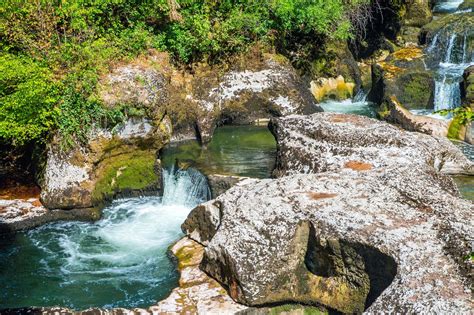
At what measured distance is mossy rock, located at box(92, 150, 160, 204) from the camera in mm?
12539

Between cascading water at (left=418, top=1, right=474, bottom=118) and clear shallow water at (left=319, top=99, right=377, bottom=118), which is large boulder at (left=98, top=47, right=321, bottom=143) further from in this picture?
cascading water at (left=418, top=1, right=474, bottom=118)

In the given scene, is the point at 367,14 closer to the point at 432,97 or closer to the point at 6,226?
the point at 432,97

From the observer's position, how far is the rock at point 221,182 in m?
11.7

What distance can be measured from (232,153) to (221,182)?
225cm

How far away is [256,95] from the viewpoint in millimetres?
16312

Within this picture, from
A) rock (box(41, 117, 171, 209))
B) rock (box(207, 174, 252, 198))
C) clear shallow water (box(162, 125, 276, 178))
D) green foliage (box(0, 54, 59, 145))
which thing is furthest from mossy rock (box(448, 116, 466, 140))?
green foliage (box(0, 54, 59, 145))

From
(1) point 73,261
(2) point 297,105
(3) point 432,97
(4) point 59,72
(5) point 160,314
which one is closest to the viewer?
(5) point 160,314

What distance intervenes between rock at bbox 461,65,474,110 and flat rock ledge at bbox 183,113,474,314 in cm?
782

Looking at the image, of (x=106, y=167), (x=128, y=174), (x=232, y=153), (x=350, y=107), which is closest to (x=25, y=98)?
(x=106, y=167)

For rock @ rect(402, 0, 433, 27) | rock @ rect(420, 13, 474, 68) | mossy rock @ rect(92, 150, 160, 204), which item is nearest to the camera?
mossy rock @ rect(92, 150, 160, 204)

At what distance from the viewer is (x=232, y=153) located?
13.9 metres

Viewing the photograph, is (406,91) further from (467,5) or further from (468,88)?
(467,5)

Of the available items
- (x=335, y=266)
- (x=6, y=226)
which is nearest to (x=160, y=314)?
(x=335, y=266)

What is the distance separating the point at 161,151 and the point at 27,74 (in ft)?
13.6
